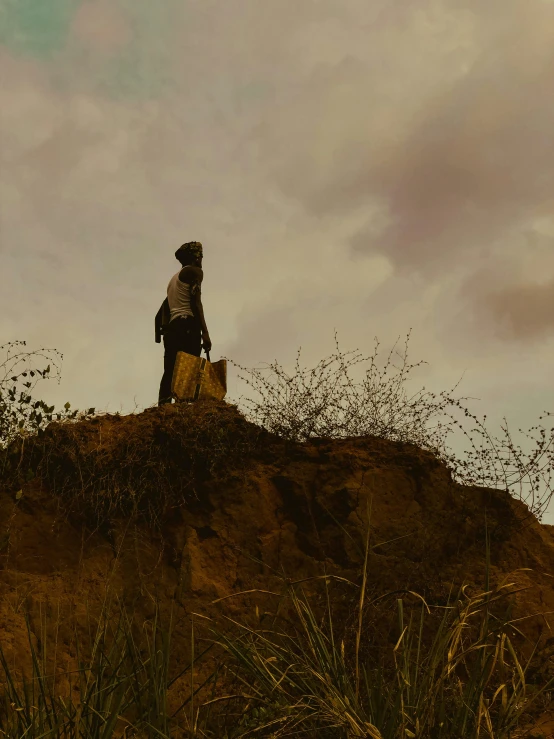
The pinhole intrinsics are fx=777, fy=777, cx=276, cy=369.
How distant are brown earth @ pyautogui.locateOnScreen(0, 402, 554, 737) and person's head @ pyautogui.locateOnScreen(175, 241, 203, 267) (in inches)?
111

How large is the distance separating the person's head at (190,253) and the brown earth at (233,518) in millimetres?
2831

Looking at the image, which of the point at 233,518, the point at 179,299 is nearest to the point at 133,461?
the point at 233,518

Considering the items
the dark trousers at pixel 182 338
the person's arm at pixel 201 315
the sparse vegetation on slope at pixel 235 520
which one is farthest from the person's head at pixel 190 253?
the sparse vegetation on slope at pixel 235 520

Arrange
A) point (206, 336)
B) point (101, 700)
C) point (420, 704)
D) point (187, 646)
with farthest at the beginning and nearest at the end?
point (206, 336)
point (187, 646)
point (101, 700)
point (420, 704)

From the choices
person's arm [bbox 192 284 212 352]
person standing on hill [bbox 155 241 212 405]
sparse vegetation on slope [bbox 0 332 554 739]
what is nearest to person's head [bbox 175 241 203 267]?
person standing on hill [bbox 155 241 212 405]

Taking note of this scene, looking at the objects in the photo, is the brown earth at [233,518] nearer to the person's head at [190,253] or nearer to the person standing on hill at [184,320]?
the person standing on hill at [184,320]

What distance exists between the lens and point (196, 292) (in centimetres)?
962

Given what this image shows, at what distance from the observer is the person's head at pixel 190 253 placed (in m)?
9.95

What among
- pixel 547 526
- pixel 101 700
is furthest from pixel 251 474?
pixel 101 700

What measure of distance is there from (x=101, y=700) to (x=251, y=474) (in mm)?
4276

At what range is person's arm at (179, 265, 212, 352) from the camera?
9531 mm

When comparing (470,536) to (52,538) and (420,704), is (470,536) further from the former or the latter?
(420,704)

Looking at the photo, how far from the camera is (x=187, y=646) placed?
6.37 m

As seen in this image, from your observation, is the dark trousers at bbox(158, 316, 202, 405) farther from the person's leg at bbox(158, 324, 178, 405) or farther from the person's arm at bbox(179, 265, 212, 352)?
the person's arm at bbox(179, 265, 212, 352)
